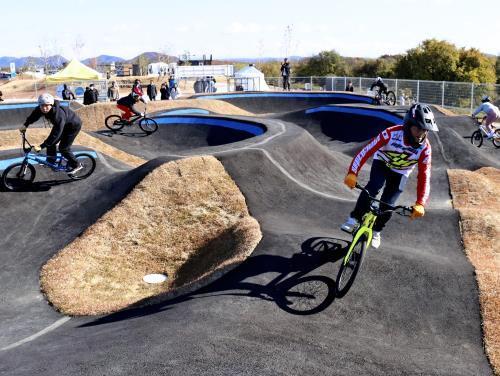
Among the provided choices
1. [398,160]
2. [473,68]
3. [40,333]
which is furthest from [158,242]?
[473,68]

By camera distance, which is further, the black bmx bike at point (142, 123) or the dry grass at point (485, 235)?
the black bmx bike at point (142, 123)

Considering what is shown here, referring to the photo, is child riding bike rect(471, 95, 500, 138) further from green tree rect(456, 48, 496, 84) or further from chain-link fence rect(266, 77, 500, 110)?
green tree rect(456, 48, 496, 84)

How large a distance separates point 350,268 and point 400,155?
1849 mm

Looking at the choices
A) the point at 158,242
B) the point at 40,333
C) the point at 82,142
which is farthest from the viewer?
the point at 82,142

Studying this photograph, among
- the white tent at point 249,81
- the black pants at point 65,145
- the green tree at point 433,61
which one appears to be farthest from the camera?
the white tent at point 249,81

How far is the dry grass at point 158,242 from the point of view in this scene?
27.8 feet

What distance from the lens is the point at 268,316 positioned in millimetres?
6035

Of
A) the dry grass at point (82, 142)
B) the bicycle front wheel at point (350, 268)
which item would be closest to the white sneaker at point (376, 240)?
the bicycle front wheel at point (350, 268)

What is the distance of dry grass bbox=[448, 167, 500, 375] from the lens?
625 centimetres

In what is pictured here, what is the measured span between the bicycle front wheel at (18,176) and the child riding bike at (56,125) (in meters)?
0.56

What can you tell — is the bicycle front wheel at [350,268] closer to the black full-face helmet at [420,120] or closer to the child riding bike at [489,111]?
the black full-face helmet at [420,120]

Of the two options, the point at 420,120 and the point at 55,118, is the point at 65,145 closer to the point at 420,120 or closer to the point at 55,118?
the point at 55,118

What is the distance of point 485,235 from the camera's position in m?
9.57

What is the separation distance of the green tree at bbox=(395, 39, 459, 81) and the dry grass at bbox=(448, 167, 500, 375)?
34.8 meters
